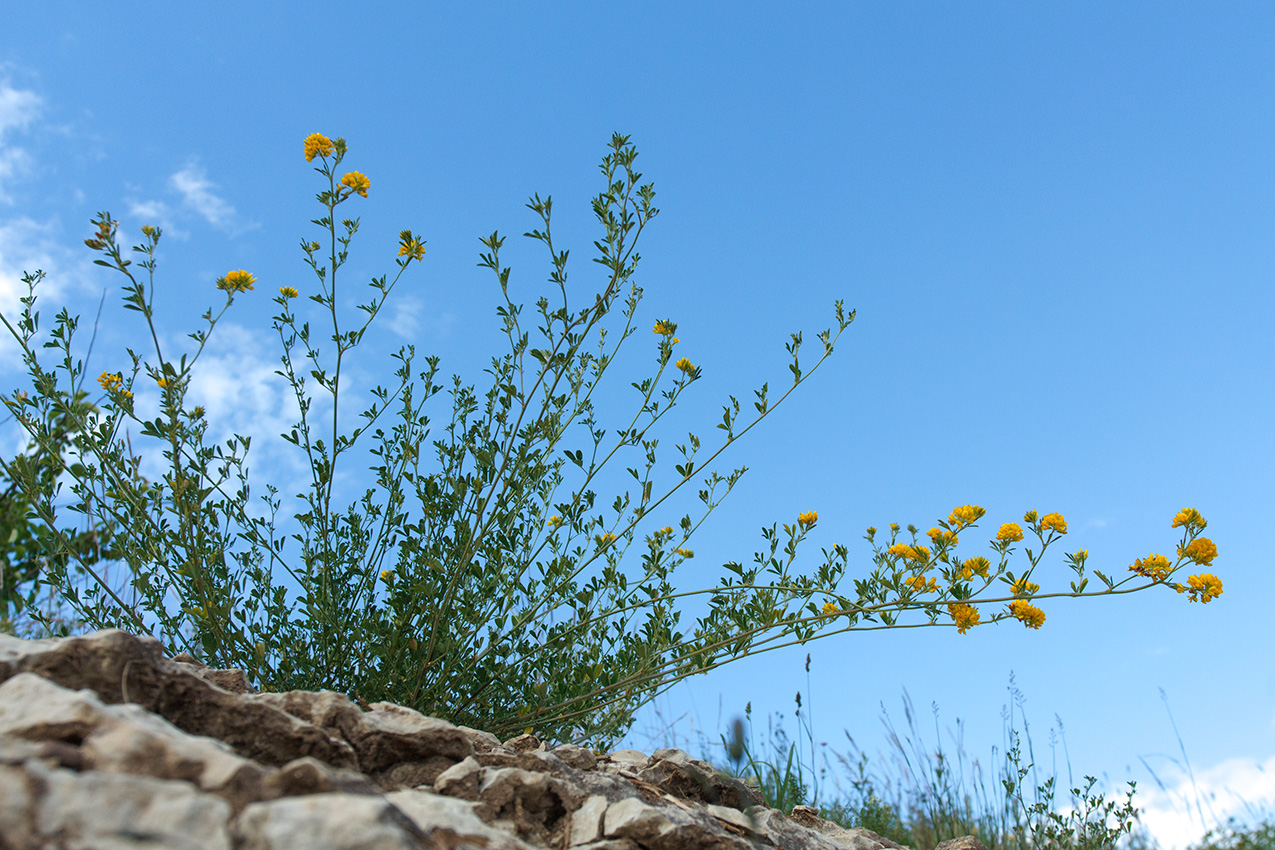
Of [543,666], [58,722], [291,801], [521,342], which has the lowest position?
[291,801]

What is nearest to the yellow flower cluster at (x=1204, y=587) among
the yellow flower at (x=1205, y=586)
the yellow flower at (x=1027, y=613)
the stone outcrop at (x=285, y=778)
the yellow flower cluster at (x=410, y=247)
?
the yellow flower at (x=1205, y=586)

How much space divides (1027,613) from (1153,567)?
1.81ft

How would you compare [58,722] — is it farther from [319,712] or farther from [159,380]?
[159,380]

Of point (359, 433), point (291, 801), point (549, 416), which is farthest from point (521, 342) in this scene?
point (291, 801)

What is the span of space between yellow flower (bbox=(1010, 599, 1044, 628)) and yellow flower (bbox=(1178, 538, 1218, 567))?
2.08ft

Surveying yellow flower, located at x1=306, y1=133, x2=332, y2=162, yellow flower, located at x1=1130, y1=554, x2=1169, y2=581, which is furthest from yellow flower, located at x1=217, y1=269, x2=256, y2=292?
yellow flower, located at x1=1130, y1=554, x2=1169, y2=581

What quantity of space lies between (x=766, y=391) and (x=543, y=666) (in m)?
1.52

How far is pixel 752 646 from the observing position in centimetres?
356

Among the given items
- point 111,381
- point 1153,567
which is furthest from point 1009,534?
point 111,381

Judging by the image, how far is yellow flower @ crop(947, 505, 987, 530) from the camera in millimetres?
3668

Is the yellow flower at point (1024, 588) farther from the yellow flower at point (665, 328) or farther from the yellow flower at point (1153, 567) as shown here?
the yellow flower at point (665, 328)

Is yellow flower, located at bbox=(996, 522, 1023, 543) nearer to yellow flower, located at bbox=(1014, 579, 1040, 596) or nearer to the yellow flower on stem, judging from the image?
yellow flower, located at bbox=(1014, 579, 1040, 596)

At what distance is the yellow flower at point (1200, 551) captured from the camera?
3.60m

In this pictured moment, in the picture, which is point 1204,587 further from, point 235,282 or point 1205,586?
point 235,282
